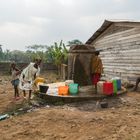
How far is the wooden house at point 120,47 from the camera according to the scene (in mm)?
14672

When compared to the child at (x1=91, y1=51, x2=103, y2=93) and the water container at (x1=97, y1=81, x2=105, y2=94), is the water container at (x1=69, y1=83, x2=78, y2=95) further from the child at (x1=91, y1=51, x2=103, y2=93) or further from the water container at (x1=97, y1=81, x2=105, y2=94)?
the child at (x1=91, y1=51, x2=103, y2=93)

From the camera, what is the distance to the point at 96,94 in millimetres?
11070

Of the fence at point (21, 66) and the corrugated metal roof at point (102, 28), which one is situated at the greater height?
the corrugated metal roof at point (102, 28)

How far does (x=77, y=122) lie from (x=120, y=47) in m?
9.24

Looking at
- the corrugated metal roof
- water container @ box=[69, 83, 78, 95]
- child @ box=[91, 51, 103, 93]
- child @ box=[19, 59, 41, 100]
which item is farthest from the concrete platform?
the corrugated metal roof

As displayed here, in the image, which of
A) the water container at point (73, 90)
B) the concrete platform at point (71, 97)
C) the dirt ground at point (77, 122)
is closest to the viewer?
the dirt ground at point (77, 122)

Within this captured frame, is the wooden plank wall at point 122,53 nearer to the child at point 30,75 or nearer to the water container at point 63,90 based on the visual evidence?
the water container at point 63,90

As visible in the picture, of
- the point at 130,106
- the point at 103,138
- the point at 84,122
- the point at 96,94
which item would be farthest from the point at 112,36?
the point at 103,138

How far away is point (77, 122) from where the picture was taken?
802 centimetres

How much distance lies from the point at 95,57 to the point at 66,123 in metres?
4.46

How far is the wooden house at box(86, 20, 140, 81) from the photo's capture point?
14672mm

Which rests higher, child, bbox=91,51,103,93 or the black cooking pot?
child, bbox=91,51,103,93

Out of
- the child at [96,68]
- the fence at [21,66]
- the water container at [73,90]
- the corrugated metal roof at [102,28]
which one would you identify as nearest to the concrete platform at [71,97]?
the water container at [73,90]

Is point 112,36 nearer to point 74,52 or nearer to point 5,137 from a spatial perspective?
point 74,52
